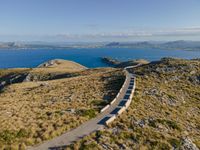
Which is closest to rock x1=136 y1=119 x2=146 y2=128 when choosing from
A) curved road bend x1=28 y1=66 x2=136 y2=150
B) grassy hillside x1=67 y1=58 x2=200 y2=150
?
grassy hillside x1=67 y1=58 x2=200 y2=150

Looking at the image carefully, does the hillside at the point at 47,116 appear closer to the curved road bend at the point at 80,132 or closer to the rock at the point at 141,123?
the curved road bend at the point at 80,132

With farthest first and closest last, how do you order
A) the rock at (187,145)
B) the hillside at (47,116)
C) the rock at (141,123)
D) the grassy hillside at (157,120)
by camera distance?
the rock at (141,123) → the rock at (187,145) → the grassy hillside at (157,120) → the hillside at (47,116)

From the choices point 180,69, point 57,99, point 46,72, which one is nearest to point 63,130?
point 57,99

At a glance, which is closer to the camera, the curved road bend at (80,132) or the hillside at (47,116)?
the curved road bend at (80,132)

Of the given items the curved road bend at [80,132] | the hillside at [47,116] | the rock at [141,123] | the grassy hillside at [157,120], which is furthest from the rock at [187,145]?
the hillside at [47,116]

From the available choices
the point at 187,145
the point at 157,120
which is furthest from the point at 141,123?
the point at 187,145

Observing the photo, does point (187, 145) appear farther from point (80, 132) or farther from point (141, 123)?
point (80, 132)

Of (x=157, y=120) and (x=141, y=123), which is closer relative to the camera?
(x=141, y=123)

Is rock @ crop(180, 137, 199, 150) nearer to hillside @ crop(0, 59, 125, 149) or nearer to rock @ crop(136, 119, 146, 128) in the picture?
rock @ crop(136, 119, 146, 128)
